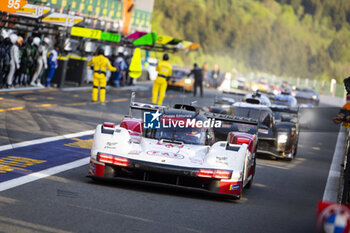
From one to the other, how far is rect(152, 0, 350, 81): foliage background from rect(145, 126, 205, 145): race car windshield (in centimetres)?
9449

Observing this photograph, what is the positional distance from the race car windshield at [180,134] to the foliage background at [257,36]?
3720 inches

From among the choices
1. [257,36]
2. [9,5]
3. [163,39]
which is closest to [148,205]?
[9,5]

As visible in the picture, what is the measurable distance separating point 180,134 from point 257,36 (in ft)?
350

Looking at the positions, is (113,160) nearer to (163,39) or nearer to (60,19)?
(60,19)

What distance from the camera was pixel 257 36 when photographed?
380ft

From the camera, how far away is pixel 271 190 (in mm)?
11453

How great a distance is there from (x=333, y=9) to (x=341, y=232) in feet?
422

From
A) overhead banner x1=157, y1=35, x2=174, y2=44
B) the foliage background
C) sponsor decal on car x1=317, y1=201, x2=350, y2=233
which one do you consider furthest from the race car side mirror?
the foliage background

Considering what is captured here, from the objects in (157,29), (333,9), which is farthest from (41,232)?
(333,9)

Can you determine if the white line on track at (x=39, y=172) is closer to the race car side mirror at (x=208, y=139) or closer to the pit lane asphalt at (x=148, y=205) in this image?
the pit lane asphalt at (x=148, y=205)

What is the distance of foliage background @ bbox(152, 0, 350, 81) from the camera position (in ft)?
368

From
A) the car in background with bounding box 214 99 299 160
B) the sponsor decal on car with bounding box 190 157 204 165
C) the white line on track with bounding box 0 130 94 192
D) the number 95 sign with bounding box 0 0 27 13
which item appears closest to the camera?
the white line on track with bounding box 0 130 94 192

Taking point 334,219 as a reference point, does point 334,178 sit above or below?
below

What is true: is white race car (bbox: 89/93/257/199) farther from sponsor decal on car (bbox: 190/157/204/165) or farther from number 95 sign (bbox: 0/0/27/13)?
number 95 sign (bbox: 0/0/27/13)
